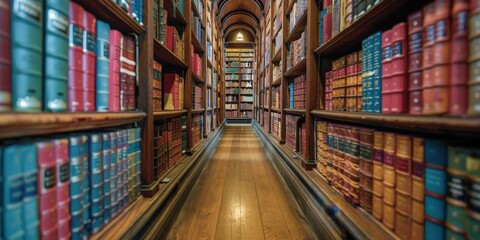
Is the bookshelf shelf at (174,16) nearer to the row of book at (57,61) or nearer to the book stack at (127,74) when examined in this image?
the book stack at (127,74)

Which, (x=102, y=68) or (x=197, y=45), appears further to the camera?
(x=197, y=45)

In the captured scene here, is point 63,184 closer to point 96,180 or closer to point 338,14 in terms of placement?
point 96,180

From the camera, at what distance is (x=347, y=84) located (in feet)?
4.39

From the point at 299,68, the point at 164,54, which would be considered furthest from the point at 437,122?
the point at 299,68

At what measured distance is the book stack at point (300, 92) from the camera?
7.65 feet

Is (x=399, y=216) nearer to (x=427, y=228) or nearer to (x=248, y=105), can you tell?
(x=427, y=228)

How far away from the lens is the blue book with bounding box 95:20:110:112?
882mm

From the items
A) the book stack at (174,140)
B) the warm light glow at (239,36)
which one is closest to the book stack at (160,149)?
the book stack at (174,140)

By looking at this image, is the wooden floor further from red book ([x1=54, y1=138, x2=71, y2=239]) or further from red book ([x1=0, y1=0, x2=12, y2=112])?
red book ([x1=0, y1=0, x2=12, y2=112])

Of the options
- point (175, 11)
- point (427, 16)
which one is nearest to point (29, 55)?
point (427, 16)

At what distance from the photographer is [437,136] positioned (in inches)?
33.2

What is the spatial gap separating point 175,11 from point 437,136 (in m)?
1.90

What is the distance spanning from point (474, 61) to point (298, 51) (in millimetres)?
1921

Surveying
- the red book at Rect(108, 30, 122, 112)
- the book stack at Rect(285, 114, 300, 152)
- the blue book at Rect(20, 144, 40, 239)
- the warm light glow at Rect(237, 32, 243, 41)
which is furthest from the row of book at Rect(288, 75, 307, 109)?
the warm light glow at Rect(237, 32, 243, 41)
